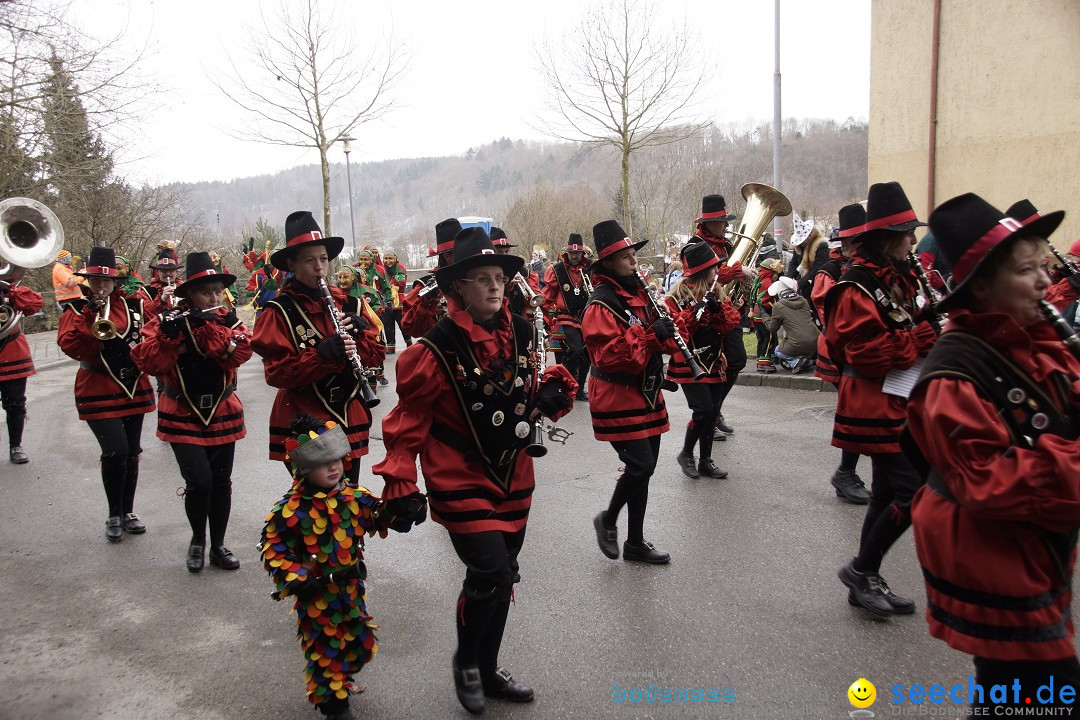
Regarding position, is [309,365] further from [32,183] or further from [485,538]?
[32,183]

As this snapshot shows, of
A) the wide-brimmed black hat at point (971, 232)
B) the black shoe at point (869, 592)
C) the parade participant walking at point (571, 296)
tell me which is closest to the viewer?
the wide-brimmed black hat at point (971, 232)

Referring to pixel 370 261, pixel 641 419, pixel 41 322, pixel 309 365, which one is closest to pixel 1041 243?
pixel 641 419

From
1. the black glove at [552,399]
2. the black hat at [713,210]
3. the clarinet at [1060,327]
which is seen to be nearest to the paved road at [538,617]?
the black glove at [552,399]

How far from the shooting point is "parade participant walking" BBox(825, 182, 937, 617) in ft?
13.3

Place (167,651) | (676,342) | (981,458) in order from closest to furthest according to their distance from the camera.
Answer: (981,458) < (167,651) < (676,342)

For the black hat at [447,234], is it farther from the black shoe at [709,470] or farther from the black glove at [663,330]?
the black shoe at [709,470]

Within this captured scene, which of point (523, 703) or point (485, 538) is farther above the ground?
point (485, 538)

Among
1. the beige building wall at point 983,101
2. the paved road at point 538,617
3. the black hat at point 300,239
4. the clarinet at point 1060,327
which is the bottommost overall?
the paved road at point 538,617

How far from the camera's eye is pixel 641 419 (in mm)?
4785

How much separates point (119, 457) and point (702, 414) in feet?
15.1

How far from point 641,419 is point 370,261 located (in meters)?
12.2

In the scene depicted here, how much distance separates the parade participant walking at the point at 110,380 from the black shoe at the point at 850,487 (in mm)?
5406

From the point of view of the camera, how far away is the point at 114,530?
5836 millimetres

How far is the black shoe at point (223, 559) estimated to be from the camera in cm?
517
